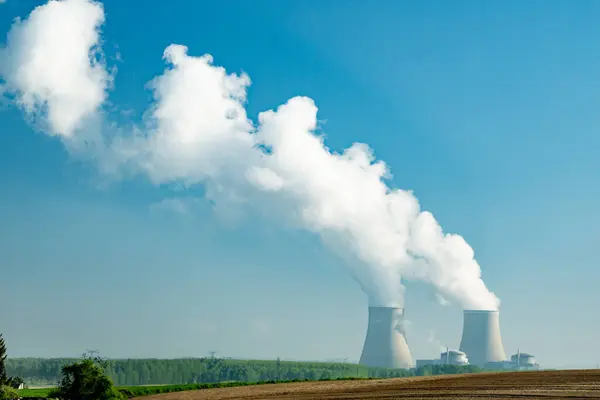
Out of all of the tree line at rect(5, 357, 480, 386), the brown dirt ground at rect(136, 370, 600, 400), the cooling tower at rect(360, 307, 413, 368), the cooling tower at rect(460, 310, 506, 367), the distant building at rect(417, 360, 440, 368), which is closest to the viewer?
the brown dirt ground at rect(136, 370, 600, 400)

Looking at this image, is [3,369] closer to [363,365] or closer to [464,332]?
[363,365]

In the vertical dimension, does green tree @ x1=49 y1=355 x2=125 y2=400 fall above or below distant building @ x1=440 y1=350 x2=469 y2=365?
below

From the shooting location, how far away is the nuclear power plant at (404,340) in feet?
445

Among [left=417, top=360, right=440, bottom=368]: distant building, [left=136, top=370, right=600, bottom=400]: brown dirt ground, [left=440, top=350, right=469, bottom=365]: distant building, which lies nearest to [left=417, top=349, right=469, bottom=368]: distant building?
[left=440, top=350, right=469, bottom=365]: distant building

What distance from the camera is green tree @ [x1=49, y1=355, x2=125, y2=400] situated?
143ft

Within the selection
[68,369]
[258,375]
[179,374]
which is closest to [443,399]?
[68,369]

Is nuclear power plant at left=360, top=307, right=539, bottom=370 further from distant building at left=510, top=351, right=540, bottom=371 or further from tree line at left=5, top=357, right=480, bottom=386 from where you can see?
distant building at left=510, top=351, right=540, bottom=371

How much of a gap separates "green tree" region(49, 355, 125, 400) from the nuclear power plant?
96.6 m

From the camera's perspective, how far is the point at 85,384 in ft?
143

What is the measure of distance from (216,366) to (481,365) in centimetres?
6705

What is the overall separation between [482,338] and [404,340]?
49.8 ft

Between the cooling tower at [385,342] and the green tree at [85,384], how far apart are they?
96631mm

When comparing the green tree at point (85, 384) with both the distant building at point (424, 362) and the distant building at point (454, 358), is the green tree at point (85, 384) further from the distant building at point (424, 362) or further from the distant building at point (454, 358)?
the distant building at point (424, 362)

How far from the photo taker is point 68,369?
43.6m
